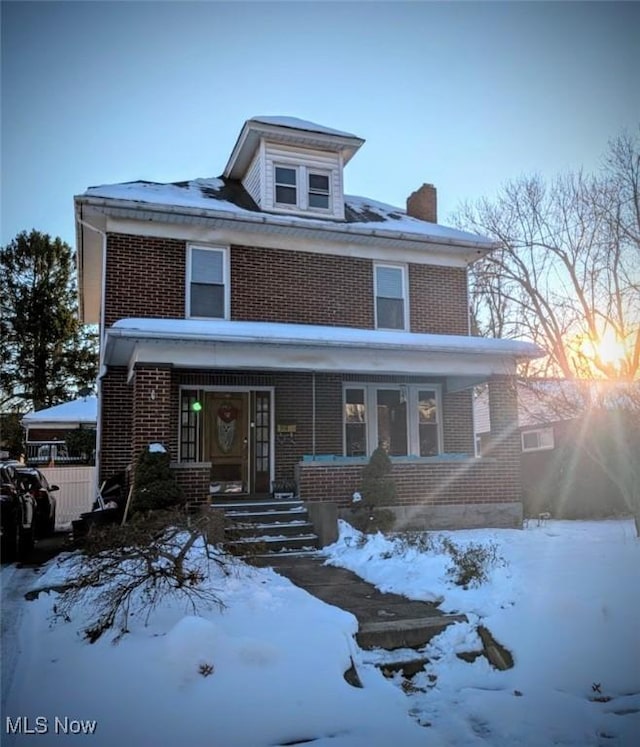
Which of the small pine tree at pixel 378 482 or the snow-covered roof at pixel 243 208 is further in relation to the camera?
the snow-covered roof at pixel 243 208

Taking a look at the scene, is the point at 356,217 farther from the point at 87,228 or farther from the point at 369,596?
the point at 369,596

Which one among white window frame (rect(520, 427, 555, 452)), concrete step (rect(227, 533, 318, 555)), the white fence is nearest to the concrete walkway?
concrete step (rect(227, 533, 318, 555))

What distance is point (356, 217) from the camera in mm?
14438

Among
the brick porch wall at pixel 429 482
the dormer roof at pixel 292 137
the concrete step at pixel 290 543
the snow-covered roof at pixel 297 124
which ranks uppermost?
the snow-covered roof at pixel 297 124

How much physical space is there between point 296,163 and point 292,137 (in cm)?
58

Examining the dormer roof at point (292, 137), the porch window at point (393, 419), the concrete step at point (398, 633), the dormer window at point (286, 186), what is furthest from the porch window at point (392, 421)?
the concrete step at point (398, 633)

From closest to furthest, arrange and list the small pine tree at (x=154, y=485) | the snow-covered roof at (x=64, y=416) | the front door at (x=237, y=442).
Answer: the small pine tree at (x=154, y=485) < the front door at (x=237, y=442) < the snow-covered roof at (x=64, y=416)

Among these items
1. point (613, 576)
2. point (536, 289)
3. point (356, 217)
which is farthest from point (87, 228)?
point (536, 289)

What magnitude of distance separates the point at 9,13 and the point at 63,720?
5.61m

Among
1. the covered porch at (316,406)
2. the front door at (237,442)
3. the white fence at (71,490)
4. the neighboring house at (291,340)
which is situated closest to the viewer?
the covered porch at (316,406)

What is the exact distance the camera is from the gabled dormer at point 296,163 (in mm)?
13539

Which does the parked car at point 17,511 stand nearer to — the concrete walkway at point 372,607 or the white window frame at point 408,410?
the concrete walkway at point 372,607

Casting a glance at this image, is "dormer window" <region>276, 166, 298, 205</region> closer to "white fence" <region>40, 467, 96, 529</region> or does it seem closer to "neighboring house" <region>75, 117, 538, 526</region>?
"neighboring house" <region>75, 117, 538, 526</region>

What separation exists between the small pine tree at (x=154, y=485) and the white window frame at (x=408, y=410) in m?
4.54
